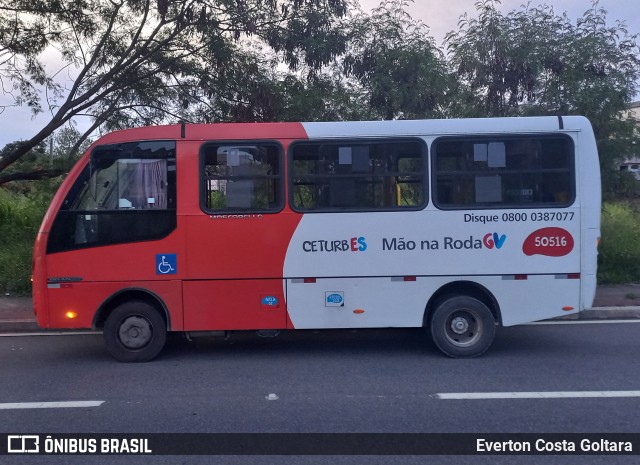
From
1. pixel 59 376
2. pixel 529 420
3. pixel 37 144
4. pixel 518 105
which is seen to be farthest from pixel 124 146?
pixel 518 105

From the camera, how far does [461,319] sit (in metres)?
8.50

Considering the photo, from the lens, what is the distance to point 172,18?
44.3 feet

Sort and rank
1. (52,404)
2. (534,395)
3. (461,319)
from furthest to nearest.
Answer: (461,319) → (534,395) → (52,404)

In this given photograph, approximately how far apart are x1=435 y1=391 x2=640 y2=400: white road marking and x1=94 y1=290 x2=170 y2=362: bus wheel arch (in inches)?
140

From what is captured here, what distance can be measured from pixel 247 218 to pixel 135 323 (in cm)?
191

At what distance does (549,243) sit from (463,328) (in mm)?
1482

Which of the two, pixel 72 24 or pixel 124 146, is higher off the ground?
pixel 72 24

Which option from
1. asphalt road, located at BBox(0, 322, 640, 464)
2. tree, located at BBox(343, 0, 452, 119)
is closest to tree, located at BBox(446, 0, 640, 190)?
tree, located at BBox(343, 0, 452, 119)

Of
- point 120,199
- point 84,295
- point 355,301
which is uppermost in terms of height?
point 120,199

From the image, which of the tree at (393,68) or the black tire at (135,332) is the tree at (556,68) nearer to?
the tree at (393,68)

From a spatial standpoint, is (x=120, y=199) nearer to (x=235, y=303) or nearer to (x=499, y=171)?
(x=235, y=303)

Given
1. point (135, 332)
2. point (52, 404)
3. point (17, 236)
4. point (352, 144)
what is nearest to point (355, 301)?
point (352, 144)

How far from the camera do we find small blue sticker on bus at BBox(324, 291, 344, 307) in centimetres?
834

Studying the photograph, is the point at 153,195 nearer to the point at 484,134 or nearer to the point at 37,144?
the point at 484,134
